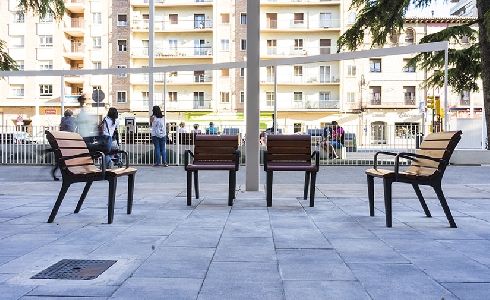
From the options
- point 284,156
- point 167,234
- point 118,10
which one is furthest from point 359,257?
point 118,10

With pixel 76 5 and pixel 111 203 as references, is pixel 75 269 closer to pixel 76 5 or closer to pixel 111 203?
pixel 111 203

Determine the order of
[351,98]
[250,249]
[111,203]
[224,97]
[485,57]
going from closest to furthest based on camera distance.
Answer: [250,249] → [111,203] → [485,57] → [351,98] → [224,97]

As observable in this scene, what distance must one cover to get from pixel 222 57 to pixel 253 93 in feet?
145

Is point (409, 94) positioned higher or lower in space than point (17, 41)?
lower

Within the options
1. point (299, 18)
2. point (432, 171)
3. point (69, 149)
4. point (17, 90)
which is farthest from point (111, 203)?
point (17, 90)

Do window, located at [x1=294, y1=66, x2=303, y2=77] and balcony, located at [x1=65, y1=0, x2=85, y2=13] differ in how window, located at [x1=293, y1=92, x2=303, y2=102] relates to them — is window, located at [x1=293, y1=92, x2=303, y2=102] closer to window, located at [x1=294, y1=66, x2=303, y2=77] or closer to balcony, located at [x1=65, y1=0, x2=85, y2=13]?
window, located at [x1=294, y1=66, x2=303, y2=77]

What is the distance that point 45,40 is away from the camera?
173 feet

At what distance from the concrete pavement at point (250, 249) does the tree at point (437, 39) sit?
485 inches

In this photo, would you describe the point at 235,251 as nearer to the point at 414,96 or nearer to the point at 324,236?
the point at 324,236

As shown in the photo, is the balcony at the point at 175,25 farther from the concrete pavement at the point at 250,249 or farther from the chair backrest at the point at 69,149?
the chair backrest at the point at 69,149

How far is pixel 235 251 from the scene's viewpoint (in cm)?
404

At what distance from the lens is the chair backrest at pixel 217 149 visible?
758 centimetres

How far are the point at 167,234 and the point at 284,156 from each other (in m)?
3.08

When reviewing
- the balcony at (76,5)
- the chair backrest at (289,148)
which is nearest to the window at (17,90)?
the balcony at (76,5)
